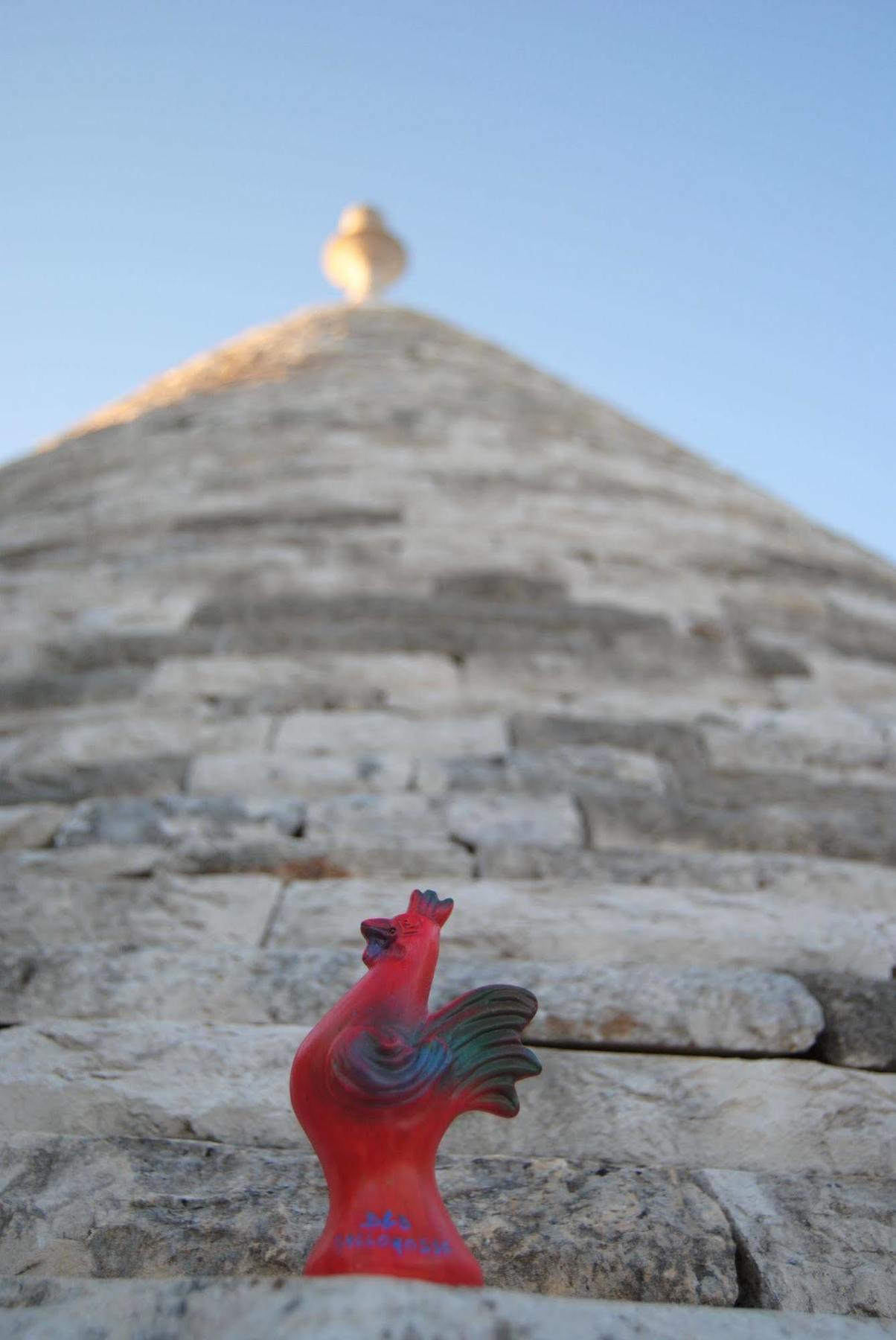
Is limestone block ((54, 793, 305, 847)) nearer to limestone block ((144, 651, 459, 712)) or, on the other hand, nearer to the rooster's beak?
limestone block ((144, 651, 459, 712))

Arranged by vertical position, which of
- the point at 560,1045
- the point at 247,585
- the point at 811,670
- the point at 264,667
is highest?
the point at 247,585

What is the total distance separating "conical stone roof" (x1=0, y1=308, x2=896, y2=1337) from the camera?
0.77m

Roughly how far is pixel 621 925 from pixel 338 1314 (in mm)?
654

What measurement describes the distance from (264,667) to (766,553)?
1231 millimetres

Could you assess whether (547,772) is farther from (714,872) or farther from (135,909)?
(135,909)

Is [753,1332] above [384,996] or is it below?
below

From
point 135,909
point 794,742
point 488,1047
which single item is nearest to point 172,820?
point 135,909

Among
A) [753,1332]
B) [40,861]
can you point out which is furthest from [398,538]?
[753,1332]

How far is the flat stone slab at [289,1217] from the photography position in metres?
0.75

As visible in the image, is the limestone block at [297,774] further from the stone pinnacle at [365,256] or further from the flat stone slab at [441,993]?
the stone pinnacle at [365,256]

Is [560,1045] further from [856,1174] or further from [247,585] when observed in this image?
[247,585]

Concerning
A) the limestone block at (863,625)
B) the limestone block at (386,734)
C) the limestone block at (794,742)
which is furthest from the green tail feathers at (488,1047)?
the limestone block at (863,625)

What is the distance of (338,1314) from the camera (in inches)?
21.6

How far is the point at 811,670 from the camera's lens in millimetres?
1879
